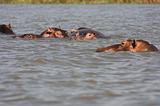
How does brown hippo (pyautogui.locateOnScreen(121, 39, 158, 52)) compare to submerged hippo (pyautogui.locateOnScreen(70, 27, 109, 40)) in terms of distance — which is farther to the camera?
submerged hippo (pyautogui.locateOnScreen(70, 27, 109, 40))

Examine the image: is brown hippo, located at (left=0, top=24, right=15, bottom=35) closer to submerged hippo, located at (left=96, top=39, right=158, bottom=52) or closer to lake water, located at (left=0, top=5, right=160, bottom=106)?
lake water, located at (left=0, top=5, right=160, bottom=106)

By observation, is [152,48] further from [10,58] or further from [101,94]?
[101,94]

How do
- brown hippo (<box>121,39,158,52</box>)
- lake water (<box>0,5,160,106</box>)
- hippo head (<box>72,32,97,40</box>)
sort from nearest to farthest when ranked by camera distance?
lake water (<box>0,5,160,106</box>) < brown hippo (<box>121,39,158,52</box>) < hippo head (<box>72,32,97,40</box>)

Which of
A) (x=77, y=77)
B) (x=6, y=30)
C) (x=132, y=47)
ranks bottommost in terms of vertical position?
(x=6, y=30)

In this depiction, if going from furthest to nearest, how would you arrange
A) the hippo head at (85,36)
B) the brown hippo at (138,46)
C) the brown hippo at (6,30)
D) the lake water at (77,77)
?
the brown hippo at (6,30) → the hippo head at (85,36) → the brown hippo at (138,46) → the lake water at (77,77)

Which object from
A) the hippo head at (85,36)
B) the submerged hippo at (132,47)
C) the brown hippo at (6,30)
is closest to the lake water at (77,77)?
the submerged hippo at (132,47)

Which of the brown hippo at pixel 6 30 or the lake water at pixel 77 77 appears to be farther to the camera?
the brown hippo at pixel 6 30

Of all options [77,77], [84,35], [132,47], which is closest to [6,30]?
[84,35]

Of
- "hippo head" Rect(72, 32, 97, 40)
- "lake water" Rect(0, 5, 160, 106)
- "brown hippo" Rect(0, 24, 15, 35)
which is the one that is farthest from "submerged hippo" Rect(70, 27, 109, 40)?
"lake water" Rect(0, 5, 160, 106)

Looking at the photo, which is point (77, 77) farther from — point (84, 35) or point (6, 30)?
point (6, 30)

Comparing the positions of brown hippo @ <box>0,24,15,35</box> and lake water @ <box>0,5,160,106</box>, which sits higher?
lake water @ <box>0,5,160,106</box>

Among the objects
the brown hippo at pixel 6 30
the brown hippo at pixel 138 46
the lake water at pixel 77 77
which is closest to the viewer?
the lake water at pixel 77 77

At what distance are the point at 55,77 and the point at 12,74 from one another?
840 mm

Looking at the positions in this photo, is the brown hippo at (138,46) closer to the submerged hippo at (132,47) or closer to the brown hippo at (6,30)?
the submerged hippo at (132,47)
